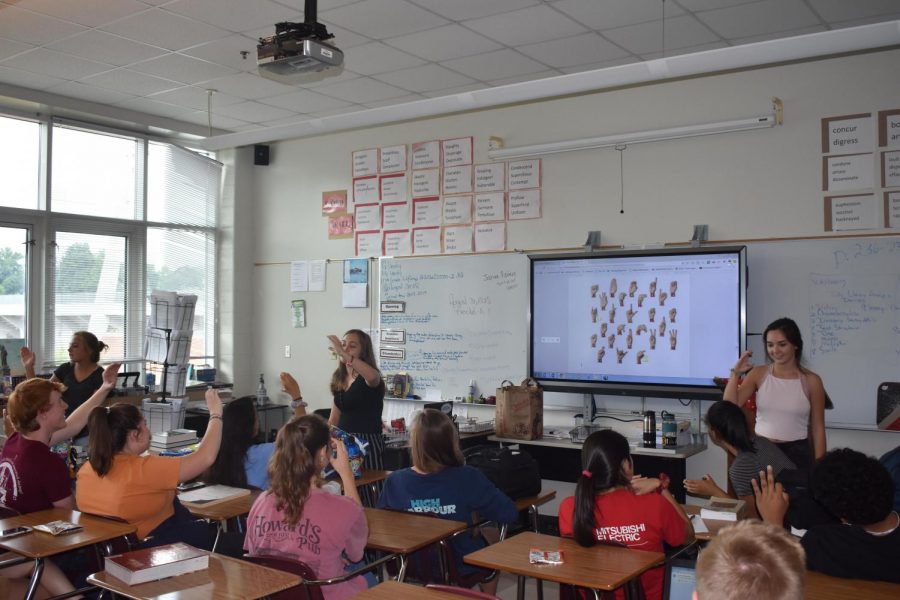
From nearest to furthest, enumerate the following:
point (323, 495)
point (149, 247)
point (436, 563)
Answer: point (323, 495) < point (436, 563) < point (149, 247)

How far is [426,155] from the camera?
658 cm

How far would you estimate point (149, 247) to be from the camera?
7328 millimetres

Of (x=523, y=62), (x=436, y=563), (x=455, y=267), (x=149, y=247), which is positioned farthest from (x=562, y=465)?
(x=149, y=247)

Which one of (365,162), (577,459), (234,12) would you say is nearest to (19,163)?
(365,162)

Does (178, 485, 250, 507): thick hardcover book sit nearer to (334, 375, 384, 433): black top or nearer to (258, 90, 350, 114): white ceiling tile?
(334, 375, 384, 433): black top

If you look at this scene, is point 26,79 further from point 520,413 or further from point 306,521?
point 306,521

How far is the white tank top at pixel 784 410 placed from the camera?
4309 mm

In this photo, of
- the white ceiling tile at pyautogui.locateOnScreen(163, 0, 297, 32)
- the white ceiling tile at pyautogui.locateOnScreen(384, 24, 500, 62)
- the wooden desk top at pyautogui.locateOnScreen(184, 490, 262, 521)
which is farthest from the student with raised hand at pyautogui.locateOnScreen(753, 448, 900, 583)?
the white ceiling tile at pyautogui.locateOnScreen(163, 0, 297, 32)

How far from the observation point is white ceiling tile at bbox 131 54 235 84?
5.51 meters

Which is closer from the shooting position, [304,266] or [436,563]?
[436,563]

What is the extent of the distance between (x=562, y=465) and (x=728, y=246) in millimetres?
1841

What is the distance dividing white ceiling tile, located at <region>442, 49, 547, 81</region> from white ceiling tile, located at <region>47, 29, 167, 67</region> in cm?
197

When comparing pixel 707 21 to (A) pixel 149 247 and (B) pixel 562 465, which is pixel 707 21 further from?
(A) pixel 149 247

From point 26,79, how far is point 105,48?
1189 mm
